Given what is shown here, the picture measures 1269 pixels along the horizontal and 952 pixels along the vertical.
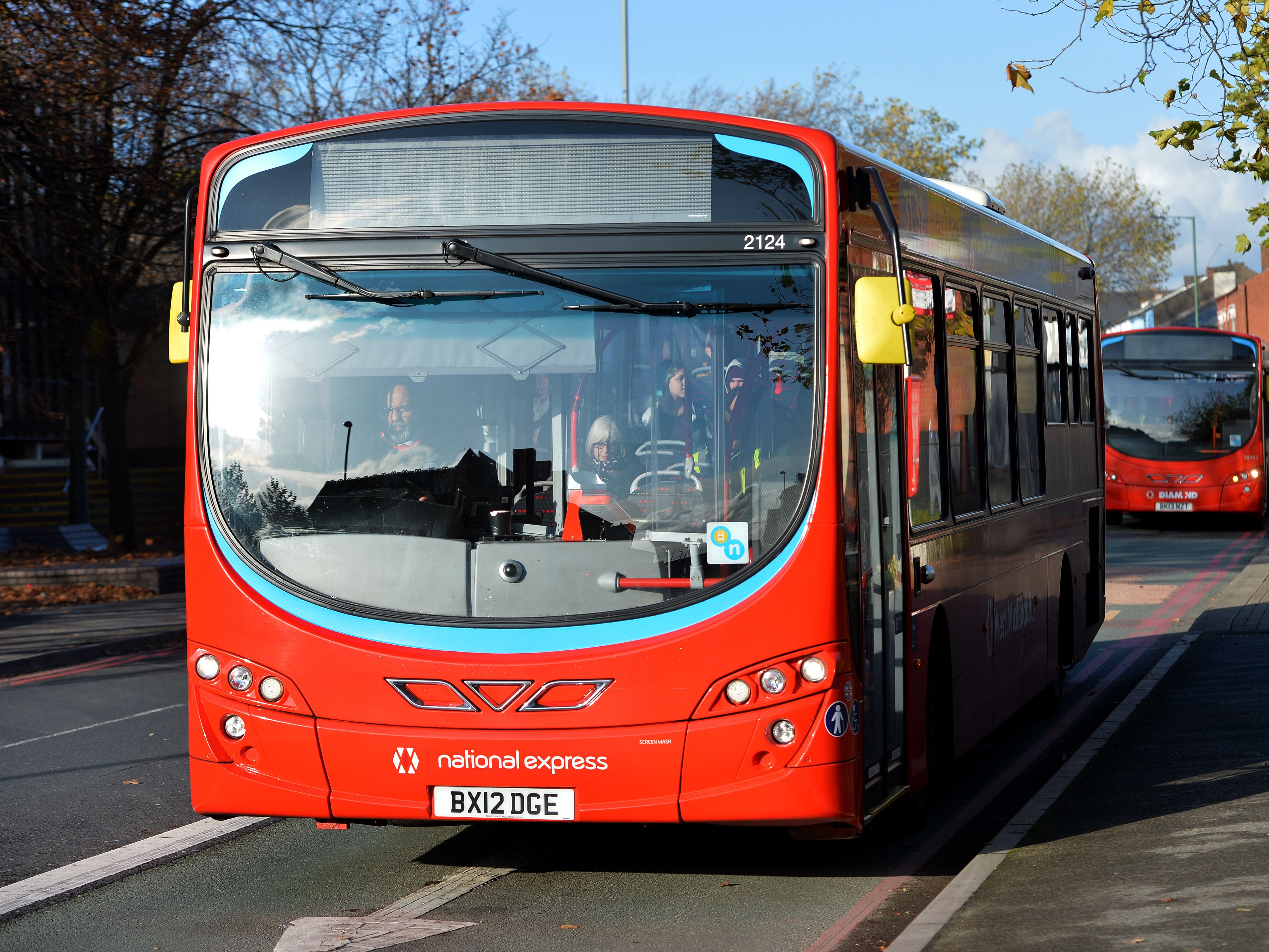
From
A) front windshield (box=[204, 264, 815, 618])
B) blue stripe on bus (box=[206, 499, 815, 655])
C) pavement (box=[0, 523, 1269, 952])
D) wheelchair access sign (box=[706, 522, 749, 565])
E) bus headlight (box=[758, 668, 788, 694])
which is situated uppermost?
front windshield (box=[204, 264, 815, 618])

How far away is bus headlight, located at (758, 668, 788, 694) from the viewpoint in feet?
17.9

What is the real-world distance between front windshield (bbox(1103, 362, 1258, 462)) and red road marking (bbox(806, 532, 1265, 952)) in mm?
11733

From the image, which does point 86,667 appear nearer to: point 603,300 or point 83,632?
point 83,632

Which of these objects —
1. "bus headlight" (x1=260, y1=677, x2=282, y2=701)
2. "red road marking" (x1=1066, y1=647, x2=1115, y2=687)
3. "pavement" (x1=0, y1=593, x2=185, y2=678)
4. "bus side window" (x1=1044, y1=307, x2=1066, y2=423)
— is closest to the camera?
"bus headlight" (x1=260, y1=677, x2=282, y2=701)

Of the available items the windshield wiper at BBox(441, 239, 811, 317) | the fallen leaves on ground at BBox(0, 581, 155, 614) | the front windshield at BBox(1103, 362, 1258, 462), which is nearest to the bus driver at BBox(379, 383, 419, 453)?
the windshield wiper at BBox(441, 239, 811, 317)

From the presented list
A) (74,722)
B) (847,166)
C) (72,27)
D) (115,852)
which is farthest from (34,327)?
(847,166)

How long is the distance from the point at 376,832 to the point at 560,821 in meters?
2.06

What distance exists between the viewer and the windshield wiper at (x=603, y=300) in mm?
5641

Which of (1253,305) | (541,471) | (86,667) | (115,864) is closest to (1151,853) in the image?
(541,471)

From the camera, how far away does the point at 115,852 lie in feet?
22.5

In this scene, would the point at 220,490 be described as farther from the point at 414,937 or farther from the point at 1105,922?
the point at 1105,922

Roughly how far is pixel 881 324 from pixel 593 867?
8.53ft

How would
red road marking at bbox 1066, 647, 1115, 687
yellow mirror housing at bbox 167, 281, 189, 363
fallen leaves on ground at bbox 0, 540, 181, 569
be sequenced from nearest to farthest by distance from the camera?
yellow mirror housing at bbox 167, 281, 189, 363 → red road marking at bbox 1066, 647, 1115, 687 → fallen leaves on ground at bbox 0, 540, 181, 569

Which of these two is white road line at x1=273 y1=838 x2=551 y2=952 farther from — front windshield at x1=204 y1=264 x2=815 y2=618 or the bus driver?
the bus driver
